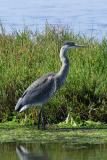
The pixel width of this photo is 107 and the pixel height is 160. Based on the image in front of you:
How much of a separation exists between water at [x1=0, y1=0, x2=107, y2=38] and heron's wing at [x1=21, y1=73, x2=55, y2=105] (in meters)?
7.55

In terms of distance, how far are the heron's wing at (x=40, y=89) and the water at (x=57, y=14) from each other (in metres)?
7.55

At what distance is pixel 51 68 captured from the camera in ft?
40.5

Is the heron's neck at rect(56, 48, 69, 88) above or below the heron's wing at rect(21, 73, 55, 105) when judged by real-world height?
above

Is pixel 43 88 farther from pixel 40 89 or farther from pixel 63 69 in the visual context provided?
pixel 63 69

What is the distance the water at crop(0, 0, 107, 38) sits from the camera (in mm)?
20625

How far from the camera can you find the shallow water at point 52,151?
30.5 ft

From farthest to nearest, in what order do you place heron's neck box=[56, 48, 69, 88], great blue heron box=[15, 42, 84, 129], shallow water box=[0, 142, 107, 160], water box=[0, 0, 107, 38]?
water box=[0, 0, 107, 38] < heron's neck box=[56, 48, 69, 88] < great blue heron box=[15, 42, 84, 129] < shallow water box=[0, 142, 107, 160]

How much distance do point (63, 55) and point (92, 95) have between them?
94 cm

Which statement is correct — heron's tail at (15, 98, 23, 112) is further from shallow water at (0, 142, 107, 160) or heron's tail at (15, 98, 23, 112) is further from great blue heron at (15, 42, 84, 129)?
shallow water at (0, 142, 107, 160)

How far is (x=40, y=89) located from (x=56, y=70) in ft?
2.77

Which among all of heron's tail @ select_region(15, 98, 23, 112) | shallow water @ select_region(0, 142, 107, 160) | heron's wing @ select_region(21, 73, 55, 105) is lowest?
shallow water @ select_region(0, 142, 107, 160)

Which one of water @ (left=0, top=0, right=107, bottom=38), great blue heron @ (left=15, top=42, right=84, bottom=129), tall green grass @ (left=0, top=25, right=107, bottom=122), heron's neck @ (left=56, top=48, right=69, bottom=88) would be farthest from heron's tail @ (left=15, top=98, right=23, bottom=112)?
water @ (left=0, top=0, right=107, bottom=38)

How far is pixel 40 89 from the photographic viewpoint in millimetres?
11602

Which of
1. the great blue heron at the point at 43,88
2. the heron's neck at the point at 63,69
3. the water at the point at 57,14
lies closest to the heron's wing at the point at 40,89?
the great blue heron at the point at 43,88
